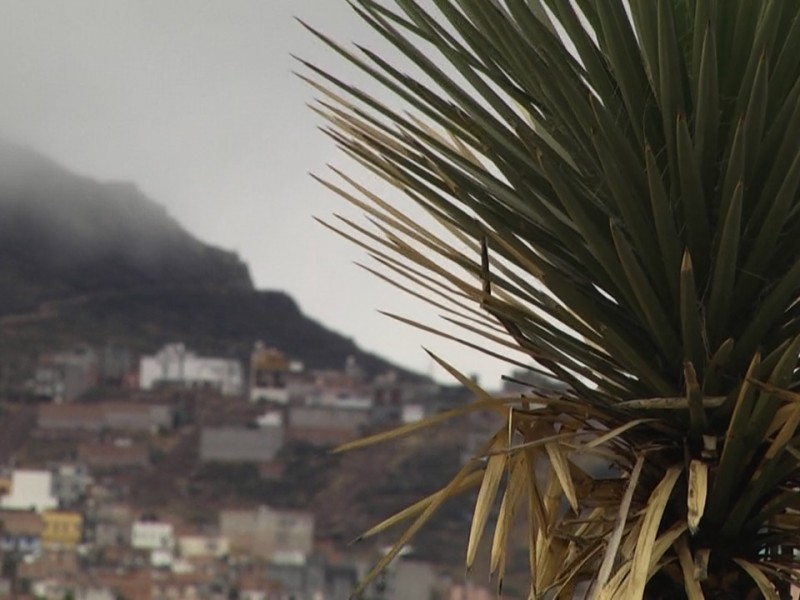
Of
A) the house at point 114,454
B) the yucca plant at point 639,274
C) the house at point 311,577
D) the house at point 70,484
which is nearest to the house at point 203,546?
the house at point 311,577

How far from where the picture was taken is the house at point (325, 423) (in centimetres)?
8894

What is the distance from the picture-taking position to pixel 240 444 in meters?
87.4

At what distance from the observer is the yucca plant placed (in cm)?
197

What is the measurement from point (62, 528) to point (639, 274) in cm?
7778

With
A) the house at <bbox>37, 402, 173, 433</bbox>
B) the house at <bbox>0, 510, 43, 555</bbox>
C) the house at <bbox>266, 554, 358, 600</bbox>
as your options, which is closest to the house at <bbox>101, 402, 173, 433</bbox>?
the house at <bbox>37, 402, 173, 433</bbox>

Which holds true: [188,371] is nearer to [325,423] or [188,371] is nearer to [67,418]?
[67,418]

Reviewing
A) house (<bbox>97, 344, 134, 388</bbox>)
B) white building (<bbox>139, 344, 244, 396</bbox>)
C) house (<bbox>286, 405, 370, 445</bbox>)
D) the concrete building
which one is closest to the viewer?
the concrete building

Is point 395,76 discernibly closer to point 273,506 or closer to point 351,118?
point 351,118

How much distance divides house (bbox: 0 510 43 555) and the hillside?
12463 millimetres

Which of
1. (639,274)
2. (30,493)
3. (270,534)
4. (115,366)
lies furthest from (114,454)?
(639,274)

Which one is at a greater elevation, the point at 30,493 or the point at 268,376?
the point at 268,376

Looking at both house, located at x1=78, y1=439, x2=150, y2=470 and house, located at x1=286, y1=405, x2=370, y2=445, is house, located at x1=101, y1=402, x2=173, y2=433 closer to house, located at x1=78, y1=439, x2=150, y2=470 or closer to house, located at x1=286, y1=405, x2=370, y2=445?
house, located at x1=78, y1=439, x2=150, y2=470

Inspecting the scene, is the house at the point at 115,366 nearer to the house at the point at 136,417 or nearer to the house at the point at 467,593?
the house at the point at 136,417

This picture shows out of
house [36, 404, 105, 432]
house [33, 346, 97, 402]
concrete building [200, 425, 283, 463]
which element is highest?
house [33, 346, 97, 402]
